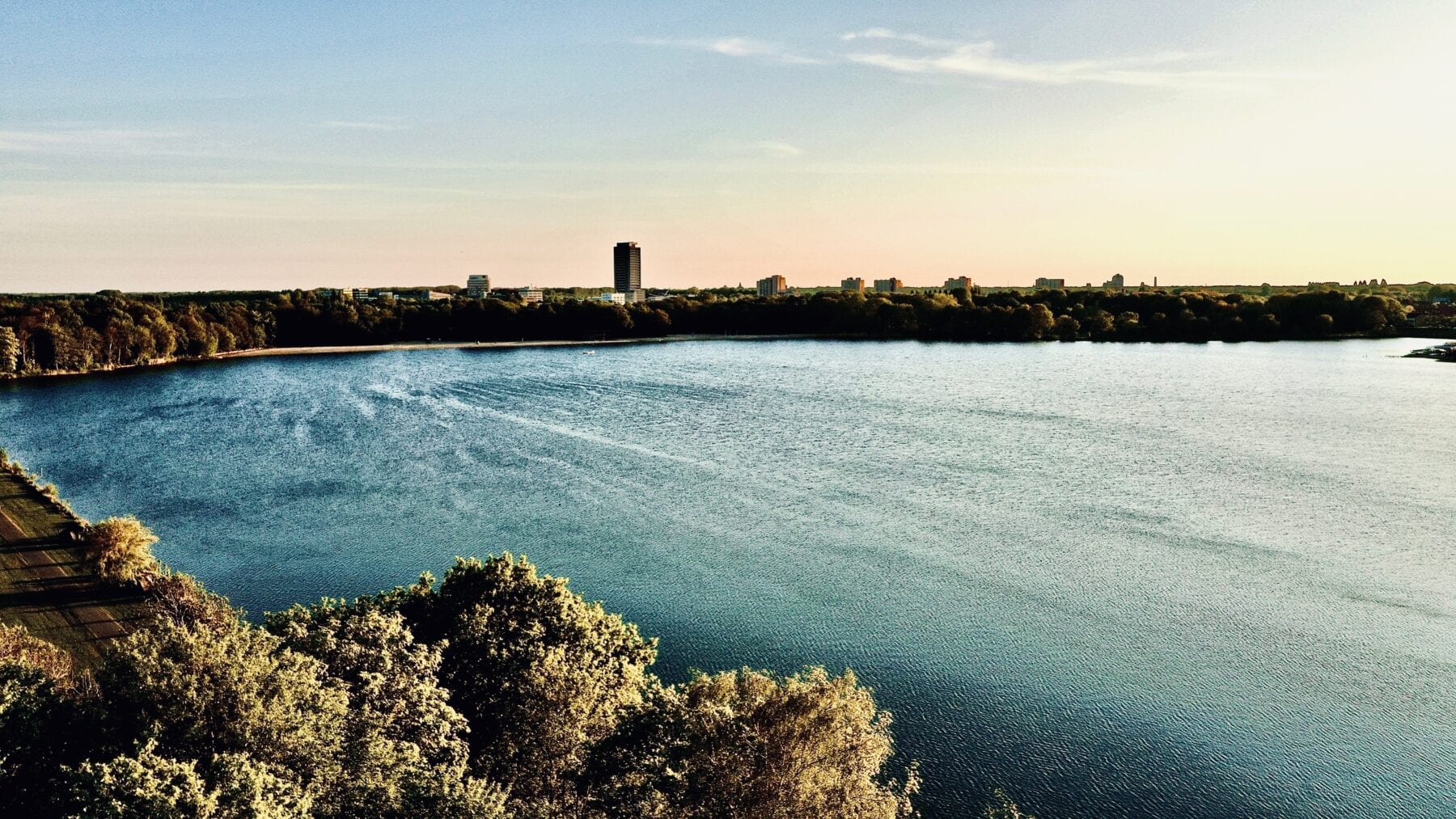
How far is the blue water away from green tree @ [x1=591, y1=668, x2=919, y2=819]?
6896 millimetres

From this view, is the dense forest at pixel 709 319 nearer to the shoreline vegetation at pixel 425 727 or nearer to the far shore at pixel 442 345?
the far shore at pixel 442 345

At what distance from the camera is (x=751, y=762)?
15.1 m

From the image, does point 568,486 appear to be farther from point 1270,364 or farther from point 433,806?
point 1270,364

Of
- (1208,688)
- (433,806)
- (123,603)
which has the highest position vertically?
(433,806)

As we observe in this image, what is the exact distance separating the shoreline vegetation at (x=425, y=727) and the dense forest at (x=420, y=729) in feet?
0.12

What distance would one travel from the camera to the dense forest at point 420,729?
12883 millimetres

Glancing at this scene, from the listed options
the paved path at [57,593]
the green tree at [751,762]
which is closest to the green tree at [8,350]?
the paved path at [57,593]

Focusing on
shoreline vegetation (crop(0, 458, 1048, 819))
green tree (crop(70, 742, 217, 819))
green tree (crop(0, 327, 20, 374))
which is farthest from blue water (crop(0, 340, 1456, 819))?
green tree (crop(0, 327, 20, 374))

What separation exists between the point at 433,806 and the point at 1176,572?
32204mm

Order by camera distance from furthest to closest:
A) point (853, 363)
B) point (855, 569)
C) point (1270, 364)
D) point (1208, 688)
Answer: point (853, 363) → point (1270, 364) → point (855, 569) → point (1208, 688)

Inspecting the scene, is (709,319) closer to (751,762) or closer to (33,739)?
(751,762)

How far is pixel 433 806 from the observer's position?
12.7 meters

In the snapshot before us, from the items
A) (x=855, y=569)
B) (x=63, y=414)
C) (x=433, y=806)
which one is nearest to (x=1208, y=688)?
(x=855, y=569)

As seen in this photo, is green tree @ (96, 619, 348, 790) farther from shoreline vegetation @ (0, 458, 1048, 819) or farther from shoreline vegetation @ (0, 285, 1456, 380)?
shoreline vegetation @ (0, 285, 1456, 380)
